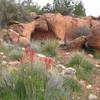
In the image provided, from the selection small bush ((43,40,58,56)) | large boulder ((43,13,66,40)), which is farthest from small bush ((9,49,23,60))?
large boulder ((43,13,66,40))

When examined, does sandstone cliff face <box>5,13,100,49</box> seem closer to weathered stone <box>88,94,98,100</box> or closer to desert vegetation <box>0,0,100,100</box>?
desert vegetation <box>0,0,100,100</box>

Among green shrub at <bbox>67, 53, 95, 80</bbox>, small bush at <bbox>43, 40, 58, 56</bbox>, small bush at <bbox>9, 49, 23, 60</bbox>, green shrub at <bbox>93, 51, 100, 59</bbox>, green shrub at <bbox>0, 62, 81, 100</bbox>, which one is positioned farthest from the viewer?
green shrub at <bbox>93, 51, 100, 59</bbox>

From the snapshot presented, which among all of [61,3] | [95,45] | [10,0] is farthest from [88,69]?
[61,3]

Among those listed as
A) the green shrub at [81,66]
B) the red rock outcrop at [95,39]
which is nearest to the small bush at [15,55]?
the green shrub at [81,66]

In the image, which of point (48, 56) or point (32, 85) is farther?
point (48, 56)

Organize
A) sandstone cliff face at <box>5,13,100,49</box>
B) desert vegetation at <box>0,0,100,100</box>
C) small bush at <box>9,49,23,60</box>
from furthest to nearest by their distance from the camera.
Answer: sandstone cliff face at <box>5,13,100,49</box> → small bush at <box>9,49,23,60</box> → desert vegetation at <box>0,0,100,100</box>

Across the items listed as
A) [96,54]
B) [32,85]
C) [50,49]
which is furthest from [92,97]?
[96,54]

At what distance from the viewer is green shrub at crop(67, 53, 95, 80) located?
32.3 ft

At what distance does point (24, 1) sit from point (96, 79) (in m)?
15.5

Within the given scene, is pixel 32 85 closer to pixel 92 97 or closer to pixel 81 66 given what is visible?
pixel 92 97

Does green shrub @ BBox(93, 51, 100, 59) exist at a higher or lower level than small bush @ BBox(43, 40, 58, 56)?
lower

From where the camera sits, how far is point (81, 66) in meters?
10.6

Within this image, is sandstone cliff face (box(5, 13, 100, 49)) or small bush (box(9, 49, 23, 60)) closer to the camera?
small bush (box(9, 49, 23, 60))

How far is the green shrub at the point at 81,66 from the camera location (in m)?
9.83
